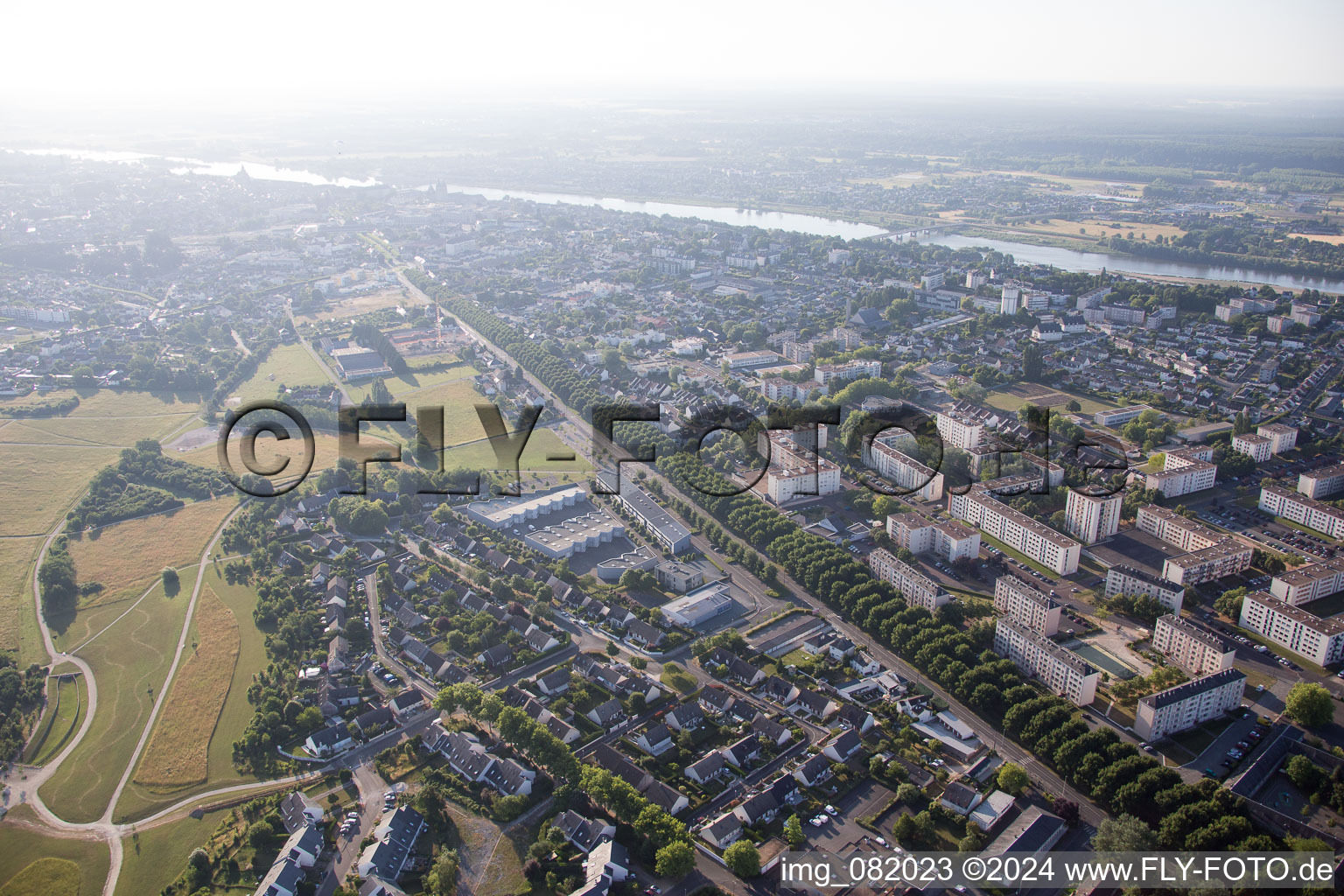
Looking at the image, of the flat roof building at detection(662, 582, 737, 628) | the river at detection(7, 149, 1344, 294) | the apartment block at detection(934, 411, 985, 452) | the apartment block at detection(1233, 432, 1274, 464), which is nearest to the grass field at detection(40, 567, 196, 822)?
the flat roof building at detection(662, 582, 737, 628)

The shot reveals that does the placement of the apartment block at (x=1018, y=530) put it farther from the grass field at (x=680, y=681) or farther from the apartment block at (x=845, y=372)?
the apartment block at (x=845, y=372)

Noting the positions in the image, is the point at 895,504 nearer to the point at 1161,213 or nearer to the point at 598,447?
the point at 598,447

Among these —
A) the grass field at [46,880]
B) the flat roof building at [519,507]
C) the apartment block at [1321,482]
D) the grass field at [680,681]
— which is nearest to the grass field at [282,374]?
the flat roof building at [519,507]

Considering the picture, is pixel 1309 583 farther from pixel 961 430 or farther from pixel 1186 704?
pixel 961 430

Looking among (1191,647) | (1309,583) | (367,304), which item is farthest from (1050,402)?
(367,304)

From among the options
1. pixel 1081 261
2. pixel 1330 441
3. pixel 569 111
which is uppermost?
pixel 569 111

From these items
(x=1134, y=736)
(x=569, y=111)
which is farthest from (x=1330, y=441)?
(x=569, y=111)
